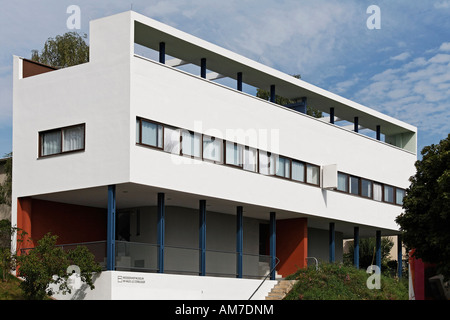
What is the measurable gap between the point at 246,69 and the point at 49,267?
43.2ft

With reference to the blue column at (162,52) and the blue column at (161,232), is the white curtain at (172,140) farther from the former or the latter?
the blue column at (162,52)

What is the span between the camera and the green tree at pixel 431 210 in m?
28.5

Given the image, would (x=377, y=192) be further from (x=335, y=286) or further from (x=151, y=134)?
(x=151, y=134)

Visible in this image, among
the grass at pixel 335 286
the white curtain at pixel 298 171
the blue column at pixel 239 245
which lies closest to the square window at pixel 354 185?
the white curtain at pixel 298 171

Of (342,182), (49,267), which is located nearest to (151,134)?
(49,267)

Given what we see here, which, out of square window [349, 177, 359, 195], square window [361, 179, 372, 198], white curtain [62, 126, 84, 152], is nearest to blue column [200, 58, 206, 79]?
white curtain [62, 126, 84, 152]

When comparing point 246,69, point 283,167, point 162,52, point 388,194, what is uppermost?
point 246,69

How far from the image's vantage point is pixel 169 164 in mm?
29625

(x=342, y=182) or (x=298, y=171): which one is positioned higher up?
(x=298, y=171)

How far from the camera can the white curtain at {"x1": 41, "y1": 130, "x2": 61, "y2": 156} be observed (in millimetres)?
30328

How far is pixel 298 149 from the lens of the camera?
36.9 metres

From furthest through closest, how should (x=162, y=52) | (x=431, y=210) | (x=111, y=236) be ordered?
(x=162, y=52)
(x=431, y=210)
(x=111, y=236)

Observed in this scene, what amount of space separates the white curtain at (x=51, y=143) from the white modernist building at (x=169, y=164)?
66mm
